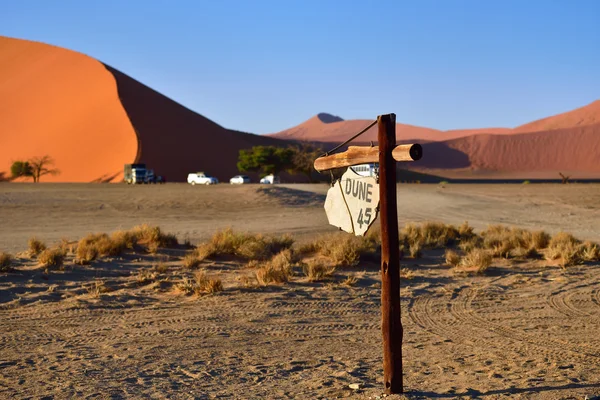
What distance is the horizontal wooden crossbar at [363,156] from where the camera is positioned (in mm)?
5887

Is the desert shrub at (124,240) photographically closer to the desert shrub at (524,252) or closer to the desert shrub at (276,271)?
the desert shrub at (276,271)

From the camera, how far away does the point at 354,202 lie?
267 inches

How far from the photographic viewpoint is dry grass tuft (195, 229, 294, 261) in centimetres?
1509

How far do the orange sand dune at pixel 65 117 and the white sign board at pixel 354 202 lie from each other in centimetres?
6983

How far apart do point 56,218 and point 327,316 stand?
18.5m

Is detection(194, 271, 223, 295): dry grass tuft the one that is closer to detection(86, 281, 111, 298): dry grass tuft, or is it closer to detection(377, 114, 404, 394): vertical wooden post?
detection(86, 281, 111, 298): dry grass tuft

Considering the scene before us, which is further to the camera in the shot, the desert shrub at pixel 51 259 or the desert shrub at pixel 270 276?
the desert shrub at pixel 51 259

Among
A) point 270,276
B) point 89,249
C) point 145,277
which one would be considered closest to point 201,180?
point 89,249

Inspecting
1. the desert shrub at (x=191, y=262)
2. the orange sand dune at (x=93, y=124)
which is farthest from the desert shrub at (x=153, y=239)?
the orange sand dune at (x=93, y=124)

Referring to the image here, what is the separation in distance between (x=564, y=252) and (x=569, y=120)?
587 ft

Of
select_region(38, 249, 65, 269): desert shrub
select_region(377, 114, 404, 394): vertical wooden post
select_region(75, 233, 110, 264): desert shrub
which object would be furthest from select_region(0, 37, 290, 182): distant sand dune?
select_region(377, 114, 404, 394): vertical wooden post

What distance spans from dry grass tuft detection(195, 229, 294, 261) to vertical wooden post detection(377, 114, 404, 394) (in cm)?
882

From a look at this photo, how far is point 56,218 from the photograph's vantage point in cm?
2570

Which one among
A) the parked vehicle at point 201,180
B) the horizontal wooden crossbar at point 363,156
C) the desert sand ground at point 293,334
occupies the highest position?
the parked vehicle at point 201,180
